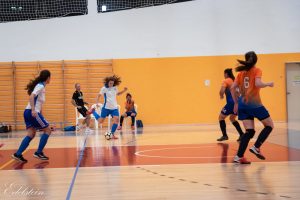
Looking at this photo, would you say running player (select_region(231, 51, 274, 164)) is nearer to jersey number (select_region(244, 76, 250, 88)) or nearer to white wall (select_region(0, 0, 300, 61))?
jersey number (select_region(244, 76, 250, 88))

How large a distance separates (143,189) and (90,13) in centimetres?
1358

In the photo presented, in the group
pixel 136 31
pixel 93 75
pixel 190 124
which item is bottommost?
pixel 190 124

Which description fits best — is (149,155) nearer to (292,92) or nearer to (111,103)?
(111,103)

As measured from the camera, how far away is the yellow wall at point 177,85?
687 inches

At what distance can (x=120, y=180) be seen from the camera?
210 inches

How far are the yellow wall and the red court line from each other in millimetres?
8062

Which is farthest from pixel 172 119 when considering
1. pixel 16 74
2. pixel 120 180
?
pixel 120 180

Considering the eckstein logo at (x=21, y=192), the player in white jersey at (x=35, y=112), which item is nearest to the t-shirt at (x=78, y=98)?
the player in white jersey at (x=35, y=112)

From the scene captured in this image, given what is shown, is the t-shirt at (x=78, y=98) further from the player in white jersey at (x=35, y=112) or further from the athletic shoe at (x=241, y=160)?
the athletic shoe at (x=241, y=160)

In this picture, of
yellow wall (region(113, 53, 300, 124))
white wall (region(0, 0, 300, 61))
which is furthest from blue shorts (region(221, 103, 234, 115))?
white wall (region(0, 0, 300, 61))

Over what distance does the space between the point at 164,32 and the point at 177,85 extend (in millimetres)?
2225

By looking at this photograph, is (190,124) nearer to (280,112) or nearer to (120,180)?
(280,112)

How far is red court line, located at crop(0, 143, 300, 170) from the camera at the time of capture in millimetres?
6926

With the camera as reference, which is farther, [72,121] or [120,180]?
[72,121]
